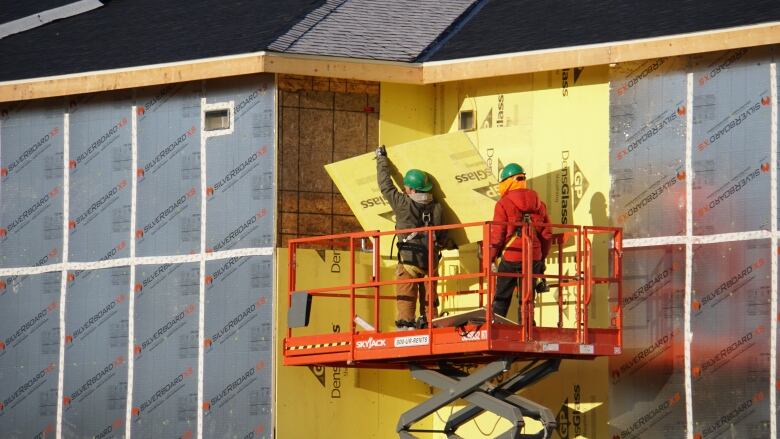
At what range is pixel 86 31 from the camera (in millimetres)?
25531

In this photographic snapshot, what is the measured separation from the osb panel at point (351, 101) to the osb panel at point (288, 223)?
5.09ft

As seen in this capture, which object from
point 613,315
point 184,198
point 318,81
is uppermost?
point 318,81

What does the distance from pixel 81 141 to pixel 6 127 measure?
4.76 feet

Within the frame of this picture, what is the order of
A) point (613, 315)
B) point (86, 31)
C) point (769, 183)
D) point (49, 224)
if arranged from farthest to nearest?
point (86, 31)
point (49, 224)
point (613, 315)
point (769, 183)

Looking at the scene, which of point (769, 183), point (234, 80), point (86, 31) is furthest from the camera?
point (86, 31)

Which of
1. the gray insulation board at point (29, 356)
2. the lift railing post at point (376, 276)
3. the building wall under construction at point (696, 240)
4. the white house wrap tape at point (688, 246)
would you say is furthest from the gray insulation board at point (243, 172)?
the white house wrap tape at point (688, 246)

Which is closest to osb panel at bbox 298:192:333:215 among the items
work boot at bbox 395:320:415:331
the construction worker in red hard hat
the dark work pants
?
work boot at bbox 395:320:415:331

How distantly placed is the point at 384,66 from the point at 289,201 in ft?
6.99

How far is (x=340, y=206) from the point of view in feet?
71.9

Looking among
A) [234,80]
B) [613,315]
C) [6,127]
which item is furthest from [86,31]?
[613,315]

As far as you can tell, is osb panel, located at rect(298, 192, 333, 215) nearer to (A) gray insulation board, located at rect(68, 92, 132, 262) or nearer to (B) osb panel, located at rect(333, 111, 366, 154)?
(B) osb panel, located at rect(333, 111, 366, 154)

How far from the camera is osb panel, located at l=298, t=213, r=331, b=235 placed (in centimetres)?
2156

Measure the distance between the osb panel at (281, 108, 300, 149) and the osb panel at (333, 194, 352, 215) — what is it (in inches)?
35.8

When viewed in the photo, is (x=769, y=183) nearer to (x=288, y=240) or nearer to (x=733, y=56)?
(x=733, y=56)
